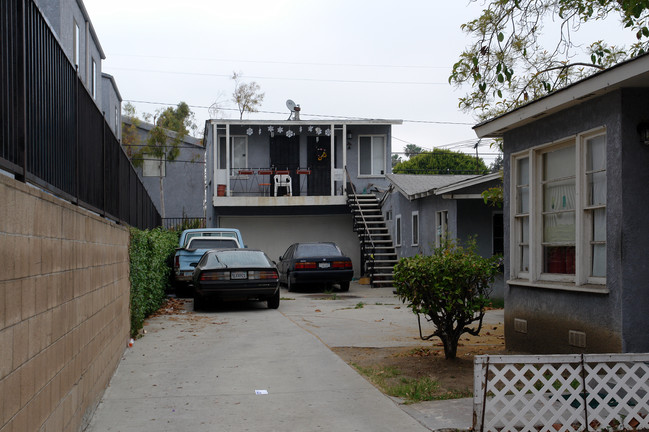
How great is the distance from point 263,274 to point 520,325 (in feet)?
22.2

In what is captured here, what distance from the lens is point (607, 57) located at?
12.0 meters

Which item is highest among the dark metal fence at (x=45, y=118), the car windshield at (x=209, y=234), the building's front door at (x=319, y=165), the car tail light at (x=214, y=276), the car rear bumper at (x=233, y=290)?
the building's front door at (x=319, y=165)

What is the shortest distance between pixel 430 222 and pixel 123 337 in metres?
13.2

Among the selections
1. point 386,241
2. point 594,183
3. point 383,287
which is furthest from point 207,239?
point 594,183

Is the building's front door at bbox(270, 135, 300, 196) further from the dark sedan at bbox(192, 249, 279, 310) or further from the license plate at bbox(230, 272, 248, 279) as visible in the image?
the license plate at bbox(230, 272, 248, 279)

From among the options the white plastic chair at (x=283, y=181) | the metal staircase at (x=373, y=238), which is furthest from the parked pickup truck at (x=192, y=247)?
the white plastic chair at (x=283, y=181)

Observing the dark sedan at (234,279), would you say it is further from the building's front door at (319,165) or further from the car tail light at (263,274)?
the building's front door at (319,165)

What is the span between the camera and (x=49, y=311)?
408cm

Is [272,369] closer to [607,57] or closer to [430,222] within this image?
[607,57]

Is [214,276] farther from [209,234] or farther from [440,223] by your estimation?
[440,223]

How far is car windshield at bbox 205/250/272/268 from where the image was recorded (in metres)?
14.6

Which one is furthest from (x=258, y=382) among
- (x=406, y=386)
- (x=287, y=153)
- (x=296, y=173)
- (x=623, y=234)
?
(x=287, y=153)

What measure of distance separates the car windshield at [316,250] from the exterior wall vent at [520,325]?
38.5ft

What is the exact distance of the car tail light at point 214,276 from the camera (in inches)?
562
